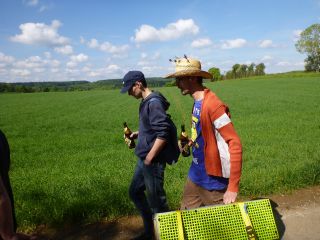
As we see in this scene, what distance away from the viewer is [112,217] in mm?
5125

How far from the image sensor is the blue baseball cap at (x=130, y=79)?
12.7ft

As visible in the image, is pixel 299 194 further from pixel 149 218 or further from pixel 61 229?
pixel 61 229

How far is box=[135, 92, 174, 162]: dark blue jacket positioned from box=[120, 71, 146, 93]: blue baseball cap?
22 cm

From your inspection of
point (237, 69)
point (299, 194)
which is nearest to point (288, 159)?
point (299, 194)

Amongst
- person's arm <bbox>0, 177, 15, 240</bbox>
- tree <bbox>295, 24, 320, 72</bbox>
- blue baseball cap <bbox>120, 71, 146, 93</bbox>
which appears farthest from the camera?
tree <bbox>295, 24, 320, 72</bbox>

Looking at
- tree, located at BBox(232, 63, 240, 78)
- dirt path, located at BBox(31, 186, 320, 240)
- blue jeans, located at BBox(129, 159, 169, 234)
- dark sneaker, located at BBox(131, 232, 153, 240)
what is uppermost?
tree, located at BBox(232, 63, 240, 78)

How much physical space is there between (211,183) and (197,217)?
2.42 feet

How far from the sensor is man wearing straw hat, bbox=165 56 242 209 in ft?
10.2

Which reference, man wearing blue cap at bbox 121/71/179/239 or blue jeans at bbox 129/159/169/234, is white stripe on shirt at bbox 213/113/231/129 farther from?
blue jeans at bbox 129/159/169/234

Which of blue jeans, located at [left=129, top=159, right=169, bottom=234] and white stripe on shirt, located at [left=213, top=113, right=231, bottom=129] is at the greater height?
white stripe on shirt, located at [left=213, top=113, right=231, bottom=129]

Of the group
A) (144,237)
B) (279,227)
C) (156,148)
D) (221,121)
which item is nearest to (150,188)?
(156,148)

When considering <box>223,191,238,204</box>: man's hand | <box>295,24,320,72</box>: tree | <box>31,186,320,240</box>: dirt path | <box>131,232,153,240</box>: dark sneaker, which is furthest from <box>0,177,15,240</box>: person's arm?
<box>295,24,320,72</box>: tree

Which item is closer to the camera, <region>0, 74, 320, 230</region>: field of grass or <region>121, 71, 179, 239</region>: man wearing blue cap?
<region>121, 71, 179, 239</region>: man wearing blue cap

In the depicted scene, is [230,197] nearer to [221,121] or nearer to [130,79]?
[221,121]
